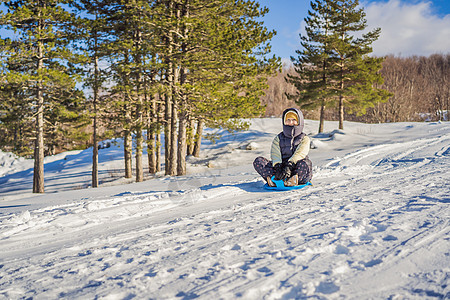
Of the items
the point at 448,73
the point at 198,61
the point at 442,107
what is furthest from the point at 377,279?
the point at 448,73

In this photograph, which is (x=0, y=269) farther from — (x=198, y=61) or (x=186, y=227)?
(x=198, y=61)

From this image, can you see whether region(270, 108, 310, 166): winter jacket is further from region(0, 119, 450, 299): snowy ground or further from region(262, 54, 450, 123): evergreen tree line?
region(262, 54, 450, 123): evergreen tree line

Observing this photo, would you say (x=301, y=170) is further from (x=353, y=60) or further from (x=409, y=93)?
(x=409, y=93)

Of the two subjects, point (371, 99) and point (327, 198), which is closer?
point (327, 198)

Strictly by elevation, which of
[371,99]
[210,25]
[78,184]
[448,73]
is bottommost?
[78,184]

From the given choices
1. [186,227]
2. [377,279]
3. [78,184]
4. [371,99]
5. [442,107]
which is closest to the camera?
[377,279]

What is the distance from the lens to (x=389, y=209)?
3355 millimetres

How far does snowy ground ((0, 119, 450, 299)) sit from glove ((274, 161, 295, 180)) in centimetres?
43

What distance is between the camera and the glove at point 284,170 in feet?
17.4

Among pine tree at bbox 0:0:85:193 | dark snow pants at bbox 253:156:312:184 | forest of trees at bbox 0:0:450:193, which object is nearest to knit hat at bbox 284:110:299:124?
dark snow pants at bbox 253:156:312:184

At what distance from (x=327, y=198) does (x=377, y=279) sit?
8.48ft

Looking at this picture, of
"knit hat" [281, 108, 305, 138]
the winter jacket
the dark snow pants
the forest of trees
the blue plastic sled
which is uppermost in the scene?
the forest of trees

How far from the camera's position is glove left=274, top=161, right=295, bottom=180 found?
17.4 ft

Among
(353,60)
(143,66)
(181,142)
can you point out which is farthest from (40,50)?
(353,60)
